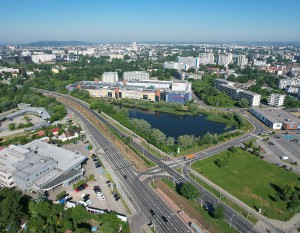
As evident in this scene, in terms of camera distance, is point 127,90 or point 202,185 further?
point 127,90

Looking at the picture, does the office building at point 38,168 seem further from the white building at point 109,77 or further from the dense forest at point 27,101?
the white building at point 109,77

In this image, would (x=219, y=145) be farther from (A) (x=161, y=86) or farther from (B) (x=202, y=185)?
(A) (x=161, y=86)

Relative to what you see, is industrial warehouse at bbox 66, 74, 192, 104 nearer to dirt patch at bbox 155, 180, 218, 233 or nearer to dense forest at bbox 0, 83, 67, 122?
dense forest at bbox 0, 83, 67, 122

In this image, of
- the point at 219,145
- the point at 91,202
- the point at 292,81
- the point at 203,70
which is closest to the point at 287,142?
the point at 219,145

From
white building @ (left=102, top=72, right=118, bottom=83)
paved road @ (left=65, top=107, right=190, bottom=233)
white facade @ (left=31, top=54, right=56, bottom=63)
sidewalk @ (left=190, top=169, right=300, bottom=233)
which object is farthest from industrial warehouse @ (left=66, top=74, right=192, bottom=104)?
white facade @ (left=31, top=54, right=56, bottom=63)

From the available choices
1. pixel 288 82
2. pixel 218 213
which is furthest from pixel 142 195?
pixel 288 82

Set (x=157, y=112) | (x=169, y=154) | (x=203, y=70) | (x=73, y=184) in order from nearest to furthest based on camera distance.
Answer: (x=73, y=184) < (x=169, y=154) < (x=157, y=112) < (x=203, y=70)

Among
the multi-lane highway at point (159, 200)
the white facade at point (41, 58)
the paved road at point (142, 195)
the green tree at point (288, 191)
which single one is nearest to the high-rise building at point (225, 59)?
the white facade at point (41, 58)
